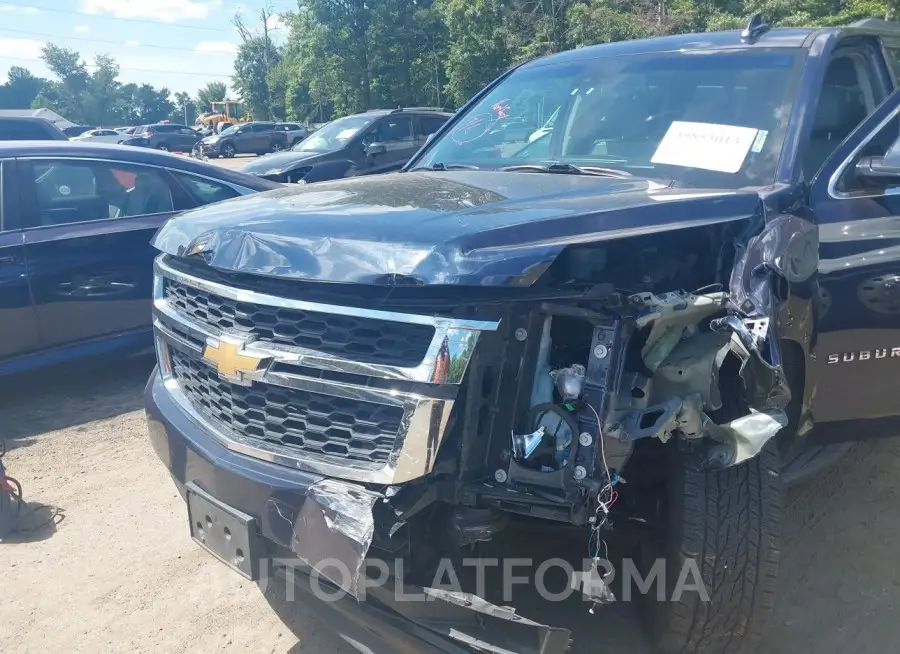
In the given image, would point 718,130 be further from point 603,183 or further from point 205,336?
point 205,336

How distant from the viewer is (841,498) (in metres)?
3.78

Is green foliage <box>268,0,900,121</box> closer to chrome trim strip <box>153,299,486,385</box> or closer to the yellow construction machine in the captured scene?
the yellow construction machine

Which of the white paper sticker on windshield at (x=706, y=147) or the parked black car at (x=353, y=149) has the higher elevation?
the white paper sticker on windshield at (x=706, y=147)

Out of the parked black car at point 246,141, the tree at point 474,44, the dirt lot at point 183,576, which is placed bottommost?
the dirt lot at point 183,576

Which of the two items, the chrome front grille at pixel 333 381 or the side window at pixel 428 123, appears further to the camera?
the side window at pixel 428 123

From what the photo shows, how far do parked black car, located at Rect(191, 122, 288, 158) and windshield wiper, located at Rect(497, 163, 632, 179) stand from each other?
35080 mm

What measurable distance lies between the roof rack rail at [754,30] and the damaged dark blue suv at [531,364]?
0.41m

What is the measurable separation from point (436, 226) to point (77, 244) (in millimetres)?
3725

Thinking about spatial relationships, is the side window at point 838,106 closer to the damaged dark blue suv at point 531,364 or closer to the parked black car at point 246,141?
the damaged dark blue suv at point 531,364

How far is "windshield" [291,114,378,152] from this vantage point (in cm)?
1145

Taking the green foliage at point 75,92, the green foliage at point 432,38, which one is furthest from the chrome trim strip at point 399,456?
the green foliage at point 75,92

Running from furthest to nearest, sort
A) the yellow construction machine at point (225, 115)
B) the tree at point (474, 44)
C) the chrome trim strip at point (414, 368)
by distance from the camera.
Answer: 1. the yellow construction machine at point (225, 115)
2. the tree at point (474, 44)
3. the chrome trim strip at point (414, 368)

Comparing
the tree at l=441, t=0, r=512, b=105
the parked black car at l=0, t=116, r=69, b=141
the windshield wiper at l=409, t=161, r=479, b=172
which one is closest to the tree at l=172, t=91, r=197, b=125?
the tree at l=441, t=0, r=512, b=105

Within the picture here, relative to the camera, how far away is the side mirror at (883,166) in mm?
2652
